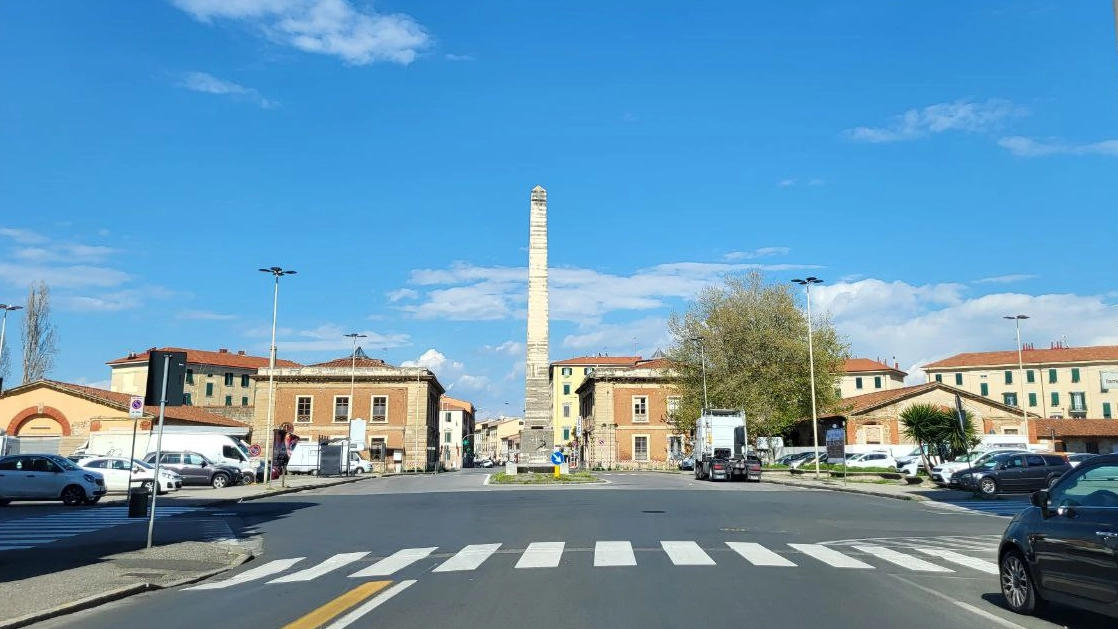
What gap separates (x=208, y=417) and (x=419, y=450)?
17664 mm

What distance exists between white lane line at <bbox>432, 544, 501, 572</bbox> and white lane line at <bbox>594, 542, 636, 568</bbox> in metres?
1.63

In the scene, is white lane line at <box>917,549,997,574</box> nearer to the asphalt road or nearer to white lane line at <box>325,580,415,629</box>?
the asphalt road

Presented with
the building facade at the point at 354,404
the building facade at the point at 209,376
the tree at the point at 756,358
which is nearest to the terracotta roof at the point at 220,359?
the building facade at the point at 209,376

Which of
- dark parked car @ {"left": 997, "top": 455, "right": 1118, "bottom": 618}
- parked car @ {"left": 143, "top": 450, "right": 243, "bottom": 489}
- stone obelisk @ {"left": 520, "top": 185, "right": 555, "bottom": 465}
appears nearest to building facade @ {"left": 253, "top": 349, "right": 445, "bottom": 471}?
stone obelisk @ {"left": 520, "top": 185, "right": 555, "bottom": 465}

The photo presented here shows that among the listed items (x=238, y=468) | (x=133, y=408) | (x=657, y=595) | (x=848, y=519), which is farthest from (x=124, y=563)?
(x=238, y=468)

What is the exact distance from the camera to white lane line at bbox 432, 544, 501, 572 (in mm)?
11328

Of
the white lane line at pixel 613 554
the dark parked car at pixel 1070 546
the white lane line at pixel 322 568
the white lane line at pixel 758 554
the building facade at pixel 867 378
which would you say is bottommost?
the white lane line at pixel 322 568

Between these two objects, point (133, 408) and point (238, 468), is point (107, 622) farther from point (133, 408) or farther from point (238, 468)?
point (238, 468)

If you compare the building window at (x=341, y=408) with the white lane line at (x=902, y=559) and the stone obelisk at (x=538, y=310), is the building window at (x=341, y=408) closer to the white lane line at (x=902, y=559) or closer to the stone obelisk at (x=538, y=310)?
the stone obelisk at (x=538, y=310)

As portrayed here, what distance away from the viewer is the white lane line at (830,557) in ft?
37.4

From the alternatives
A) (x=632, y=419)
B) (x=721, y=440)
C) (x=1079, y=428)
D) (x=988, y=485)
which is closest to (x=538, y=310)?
(x=721, y=440)

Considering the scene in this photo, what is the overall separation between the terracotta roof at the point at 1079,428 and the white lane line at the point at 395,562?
66.8 m

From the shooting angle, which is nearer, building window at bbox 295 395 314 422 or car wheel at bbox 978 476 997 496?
car wheel at bbox 978 476 997 496

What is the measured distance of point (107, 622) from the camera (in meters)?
8.52
